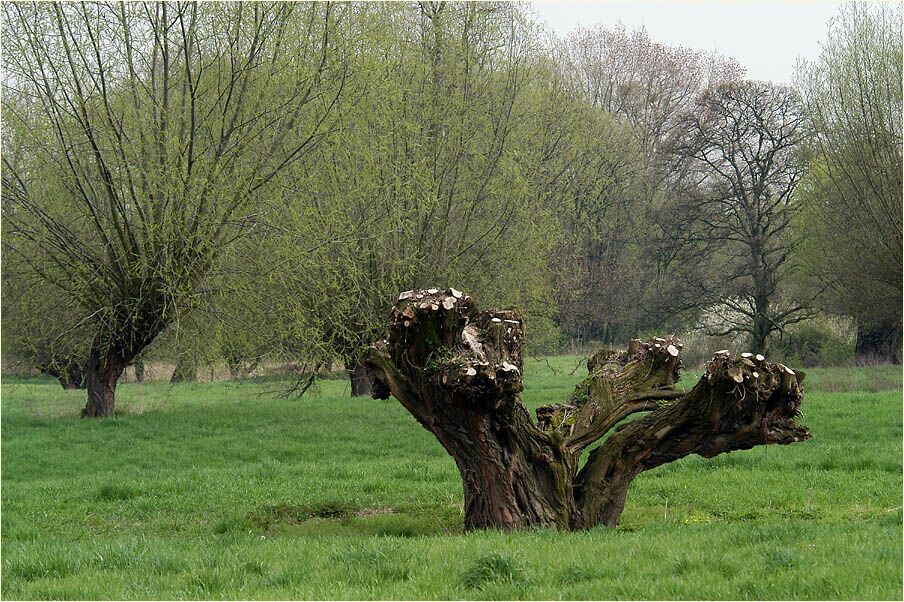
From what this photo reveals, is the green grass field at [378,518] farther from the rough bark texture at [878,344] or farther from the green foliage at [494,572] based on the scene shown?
the rough bark texture at [878,344]

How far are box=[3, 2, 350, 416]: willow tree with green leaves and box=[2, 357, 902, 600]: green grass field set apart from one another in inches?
101

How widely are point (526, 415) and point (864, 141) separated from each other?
1720 centimetres

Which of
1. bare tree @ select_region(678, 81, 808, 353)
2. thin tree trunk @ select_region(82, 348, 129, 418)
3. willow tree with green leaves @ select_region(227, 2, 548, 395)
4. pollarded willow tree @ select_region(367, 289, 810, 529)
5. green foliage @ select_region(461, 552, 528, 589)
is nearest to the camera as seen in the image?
green foliage @ select_region(461, 552, 528, 589)

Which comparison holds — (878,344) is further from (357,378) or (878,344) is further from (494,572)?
(494,572)

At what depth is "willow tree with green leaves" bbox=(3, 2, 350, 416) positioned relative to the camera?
14070 mm

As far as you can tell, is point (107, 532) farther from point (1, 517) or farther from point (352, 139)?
point (352, 139)

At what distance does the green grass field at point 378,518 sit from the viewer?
18.2 feet

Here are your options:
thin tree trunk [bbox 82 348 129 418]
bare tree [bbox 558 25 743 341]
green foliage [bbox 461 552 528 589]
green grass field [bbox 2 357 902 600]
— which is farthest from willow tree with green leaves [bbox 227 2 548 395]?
bare tree [bbox 558 25 743 341]

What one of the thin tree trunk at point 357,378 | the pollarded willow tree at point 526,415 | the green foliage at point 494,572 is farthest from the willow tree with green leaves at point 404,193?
the green foliage at point 494,572

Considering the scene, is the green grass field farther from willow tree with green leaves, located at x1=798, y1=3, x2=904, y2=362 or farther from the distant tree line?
willow tree with green leaves, located at x1=798, y1=3, x2=904, y2=362

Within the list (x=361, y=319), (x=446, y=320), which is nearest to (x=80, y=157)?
(x=361, y=319)

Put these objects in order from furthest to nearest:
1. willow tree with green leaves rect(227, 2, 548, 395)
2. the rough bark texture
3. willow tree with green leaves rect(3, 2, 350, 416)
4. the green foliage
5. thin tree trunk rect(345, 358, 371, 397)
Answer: the rough bark texture → thin tree trunk rect(345, 358, 371, 397) → willow tree with green leaves rect(227, 2, 548, 395) → willow tree with green leaves rect(3, 2, 350, 416) → the green foliage

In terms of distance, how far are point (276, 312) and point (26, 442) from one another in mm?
4748

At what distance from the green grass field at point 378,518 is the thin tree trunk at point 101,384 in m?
0.54
